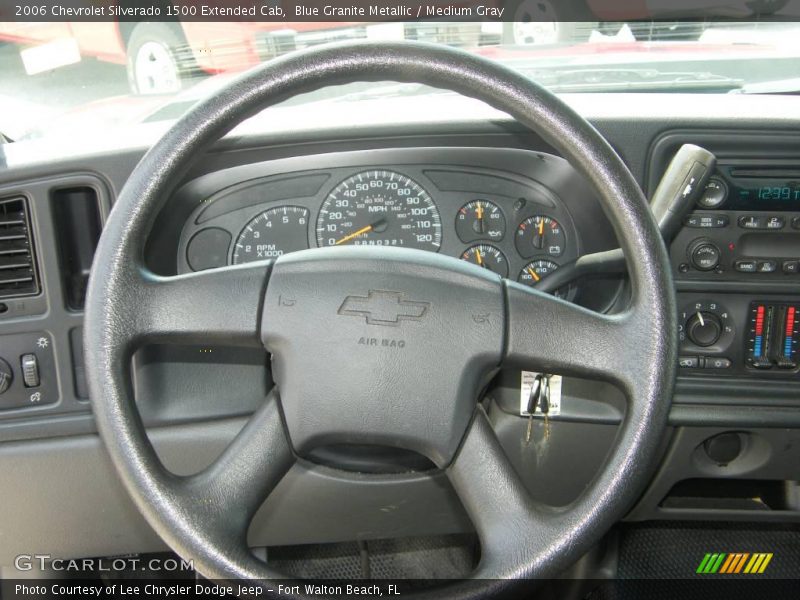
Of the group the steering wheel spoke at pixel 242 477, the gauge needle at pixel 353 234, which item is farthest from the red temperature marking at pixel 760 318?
the steering wheel spoke at pixel 242 477

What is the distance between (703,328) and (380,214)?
2.30 ft

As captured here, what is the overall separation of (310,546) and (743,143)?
4.60 feet

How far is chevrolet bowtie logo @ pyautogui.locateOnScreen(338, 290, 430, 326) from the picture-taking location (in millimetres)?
1143

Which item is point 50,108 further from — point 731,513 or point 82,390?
point 731,513

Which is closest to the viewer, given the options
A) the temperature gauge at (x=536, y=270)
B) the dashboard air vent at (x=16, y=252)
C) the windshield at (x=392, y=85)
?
the dashboard air vent at (x=16, y=252)

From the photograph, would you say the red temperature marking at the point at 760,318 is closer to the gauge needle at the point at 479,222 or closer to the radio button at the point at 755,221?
the radio button at the point at 755,221

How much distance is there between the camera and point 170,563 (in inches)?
81.5

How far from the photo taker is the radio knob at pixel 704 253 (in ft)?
5.51

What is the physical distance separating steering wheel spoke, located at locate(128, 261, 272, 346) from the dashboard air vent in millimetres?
637

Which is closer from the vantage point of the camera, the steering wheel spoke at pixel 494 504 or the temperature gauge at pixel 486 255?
the steering wheel spoke at pixel 494 504

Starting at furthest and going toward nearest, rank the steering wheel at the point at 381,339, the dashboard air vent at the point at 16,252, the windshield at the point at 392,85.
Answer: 1. the windshield at the point at 392,85
2. the dashboard air vent at the point at 16,252
3. the steering wheel at the point at 381,339

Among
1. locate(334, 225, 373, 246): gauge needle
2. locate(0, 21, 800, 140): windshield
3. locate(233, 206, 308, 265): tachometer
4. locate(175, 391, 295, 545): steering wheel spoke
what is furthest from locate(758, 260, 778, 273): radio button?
locate(175, 391, 295, 545): steering wheel spoke

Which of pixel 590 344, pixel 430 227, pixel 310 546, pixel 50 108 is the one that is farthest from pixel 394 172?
pixel 310 546

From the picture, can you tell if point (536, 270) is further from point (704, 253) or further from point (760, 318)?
point (760, 318)
